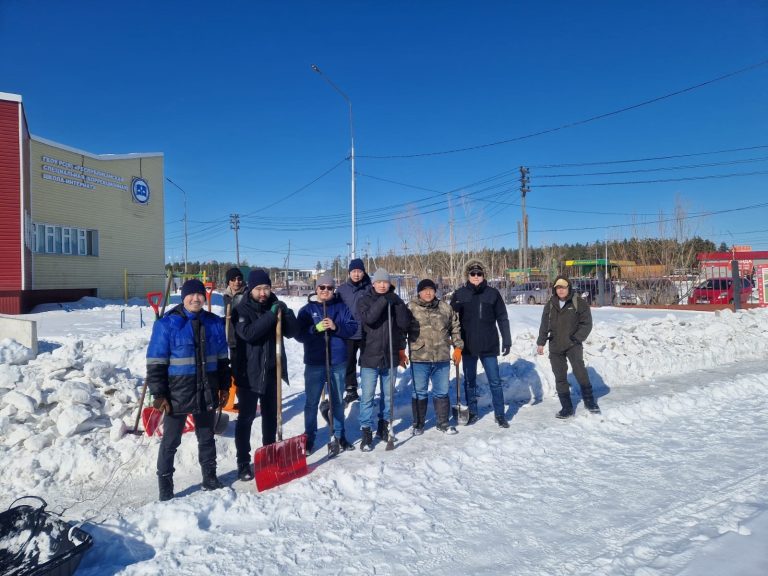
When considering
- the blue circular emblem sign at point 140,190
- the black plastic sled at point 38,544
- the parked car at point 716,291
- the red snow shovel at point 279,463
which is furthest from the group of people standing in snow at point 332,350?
the blue circular emblem sign at point 140,190

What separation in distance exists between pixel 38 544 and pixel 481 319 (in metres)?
4.63

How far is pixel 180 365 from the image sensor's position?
396 cm

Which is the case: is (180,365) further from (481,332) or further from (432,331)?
(481,332)

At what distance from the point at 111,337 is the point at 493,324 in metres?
8.02

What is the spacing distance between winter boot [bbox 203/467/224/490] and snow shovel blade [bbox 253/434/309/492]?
0.33 meters

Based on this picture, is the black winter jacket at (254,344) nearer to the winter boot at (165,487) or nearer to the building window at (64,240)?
the winter boot at (165,487)

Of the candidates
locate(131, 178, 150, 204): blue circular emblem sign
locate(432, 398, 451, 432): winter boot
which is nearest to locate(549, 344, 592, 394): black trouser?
locate(432, 398, 451, 432): winter boot

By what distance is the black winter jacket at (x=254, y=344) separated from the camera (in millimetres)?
4434

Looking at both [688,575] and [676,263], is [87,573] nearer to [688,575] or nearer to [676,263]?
[688,575]

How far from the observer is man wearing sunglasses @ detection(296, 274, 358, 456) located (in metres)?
4.98

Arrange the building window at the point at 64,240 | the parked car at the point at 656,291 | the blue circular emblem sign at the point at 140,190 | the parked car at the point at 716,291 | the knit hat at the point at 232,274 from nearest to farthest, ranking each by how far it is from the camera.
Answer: the knit hat at the point at 232,274, the parked car at the point at 716,291, the building window at the point at 64,240, the parked car at the point at 656,291, the blue circular emblem sign at the point at 140,190

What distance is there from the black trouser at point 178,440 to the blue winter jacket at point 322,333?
119 centimetres

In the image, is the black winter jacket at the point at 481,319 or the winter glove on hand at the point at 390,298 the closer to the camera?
the winter glove on hand at the point at 390,298

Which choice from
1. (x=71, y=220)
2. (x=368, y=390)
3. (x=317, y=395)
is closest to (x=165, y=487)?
(x=317, y=395)
